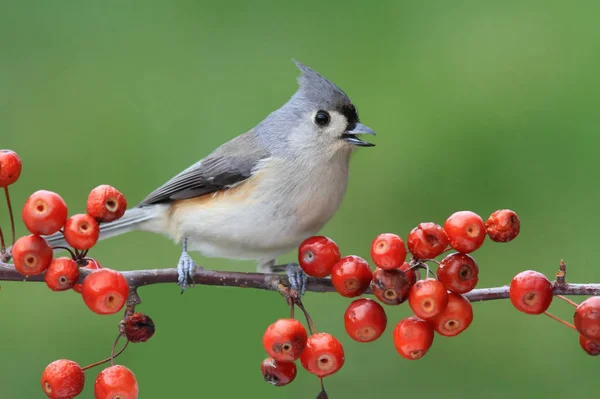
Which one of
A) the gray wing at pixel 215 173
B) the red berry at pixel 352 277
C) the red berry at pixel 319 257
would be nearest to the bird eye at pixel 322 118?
the gray wing at pixel 215 173

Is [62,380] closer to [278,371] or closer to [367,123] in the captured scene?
[278,371]

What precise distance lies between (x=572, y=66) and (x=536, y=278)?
1.51 metres

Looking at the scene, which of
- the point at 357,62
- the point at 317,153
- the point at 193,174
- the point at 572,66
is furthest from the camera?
the point at 357,62

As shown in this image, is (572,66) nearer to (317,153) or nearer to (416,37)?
(416,37)

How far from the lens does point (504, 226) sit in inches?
68.2

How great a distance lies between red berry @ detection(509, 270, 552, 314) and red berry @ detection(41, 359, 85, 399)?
885mm

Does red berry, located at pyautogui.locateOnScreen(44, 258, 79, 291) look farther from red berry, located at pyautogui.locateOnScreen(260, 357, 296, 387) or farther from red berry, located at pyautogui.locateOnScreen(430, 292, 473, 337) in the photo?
red berry, located at pyautogui.locateOnScreen(430, 292, 473, 337)

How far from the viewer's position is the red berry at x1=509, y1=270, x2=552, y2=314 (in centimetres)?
168

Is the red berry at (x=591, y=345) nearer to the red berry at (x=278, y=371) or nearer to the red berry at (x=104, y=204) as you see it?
the red berry at (x=278, y=371)

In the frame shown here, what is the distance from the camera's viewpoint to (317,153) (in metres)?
2.54

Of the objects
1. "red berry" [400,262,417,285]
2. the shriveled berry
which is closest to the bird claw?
the shriveled berry

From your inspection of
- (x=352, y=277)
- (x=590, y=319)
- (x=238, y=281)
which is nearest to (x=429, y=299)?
(x=352, y=277)

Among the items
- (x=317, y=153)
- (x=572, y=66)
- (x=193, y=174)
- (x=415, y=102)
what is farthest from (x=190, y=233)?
(x=572, y=66)

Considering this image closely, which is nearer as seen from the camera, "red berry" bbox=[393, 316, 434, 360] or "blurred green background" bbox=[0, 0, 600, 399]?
"red berry" bbox=[393, 316, 434, 360]
